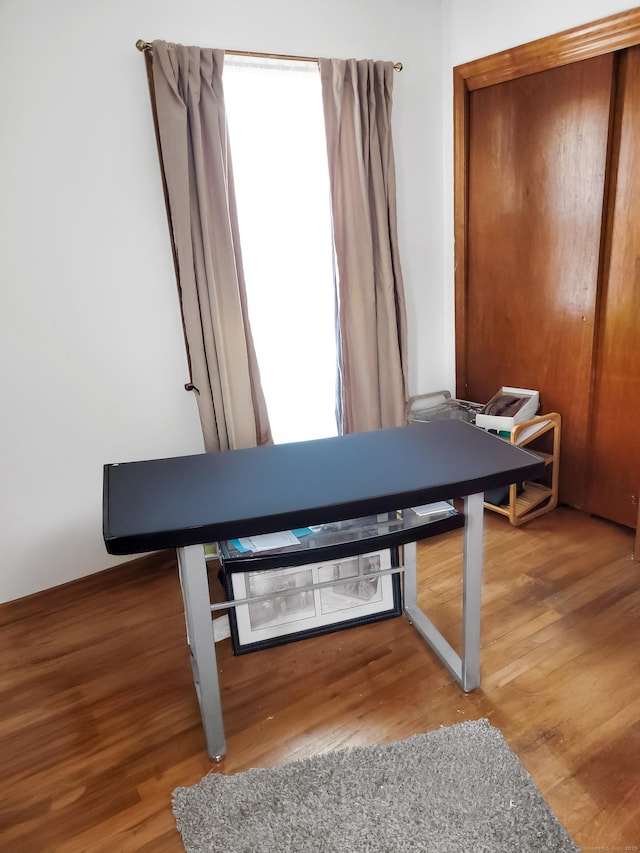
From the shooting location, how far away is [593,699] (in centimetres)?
181

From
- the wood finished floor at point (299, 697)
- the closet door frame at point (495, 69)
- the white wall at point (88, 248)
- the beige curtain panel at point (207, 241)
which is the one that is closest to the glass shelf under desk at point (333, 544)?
the wood finished floor at point (299, 697)

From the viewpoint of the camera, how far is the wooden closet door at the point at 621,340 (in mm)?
2373

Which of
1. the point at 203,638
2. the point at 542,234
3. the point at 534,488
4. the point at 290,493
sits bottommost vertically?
the point at 534,488

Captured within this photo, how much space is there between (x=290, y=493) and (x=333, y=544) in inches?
9.8

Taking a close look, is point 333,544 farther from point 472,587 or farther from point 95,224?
point 95,224

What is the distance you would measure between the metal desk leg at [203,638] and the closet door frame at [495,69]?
7.33ft

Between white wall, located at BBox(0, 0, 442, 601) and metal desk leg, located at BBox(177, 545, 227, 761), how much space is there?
3.83ft

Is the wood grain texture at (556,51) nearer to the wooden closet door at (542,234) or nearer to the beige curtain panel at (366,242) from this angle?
the wooden closet door at (542,234)

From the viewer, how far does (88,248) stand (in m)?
2.36

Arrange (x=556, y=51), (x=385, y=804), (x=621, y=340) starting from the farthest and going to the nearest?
(x=621, y=340) → (x=556, y=51) → (x=385, y=804)

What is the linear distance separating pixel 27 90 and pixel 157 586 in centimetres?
204

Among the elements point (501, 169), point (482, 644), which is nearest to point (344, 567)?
point (482, 644)

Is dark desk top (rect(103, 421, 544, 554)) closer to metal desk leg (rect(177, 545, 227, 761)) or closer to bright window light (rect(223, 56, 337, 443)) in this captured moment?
metal desk leg (rect(177, 545, 227, 761))

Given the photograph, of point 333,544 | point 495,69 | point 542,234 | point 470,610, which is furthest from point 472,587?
point 495,69
